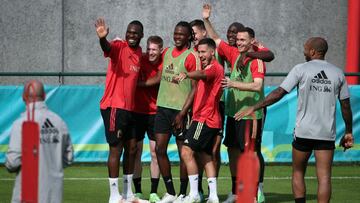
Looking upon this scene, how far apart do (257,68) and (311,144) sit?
5.35 feet

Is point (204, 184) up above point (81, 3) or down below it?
below

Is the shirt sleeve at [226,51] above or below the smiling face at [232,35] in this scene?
below

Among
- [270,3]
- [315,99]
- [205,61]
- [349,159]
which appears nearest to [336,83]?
[315,99]

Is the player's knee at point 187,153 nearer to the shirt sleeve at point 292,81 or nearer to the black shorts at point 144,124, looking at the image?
the black shorts at point 144,124

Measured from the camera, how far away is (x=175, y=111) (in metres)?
13.5

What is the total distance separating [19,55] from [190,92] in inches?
369

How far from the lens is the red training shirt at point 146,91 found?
13.8 m

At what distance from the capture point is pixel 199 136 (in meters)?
13.0

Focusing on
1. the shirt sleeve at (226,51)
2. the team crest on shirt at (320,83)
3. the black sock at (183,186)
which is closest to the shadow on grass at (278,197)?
the black sock at (183,186)

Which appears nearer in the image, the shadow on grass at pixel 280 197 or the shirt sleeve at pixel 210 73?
the shirt sleeve at pixel 210 73

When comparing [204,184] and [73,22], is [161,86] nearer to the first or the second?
[204,184]

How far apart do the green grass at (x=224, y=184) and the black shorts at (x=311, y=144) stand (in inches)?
88.4

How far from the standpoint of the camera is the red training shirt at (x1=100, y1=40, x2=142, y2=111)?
13102mm

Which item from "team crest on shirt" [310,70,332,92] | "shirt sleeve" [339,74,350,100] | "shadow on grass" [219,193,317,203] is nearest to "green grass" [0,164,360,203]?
"shadow on grass" [219,193,317,203]
